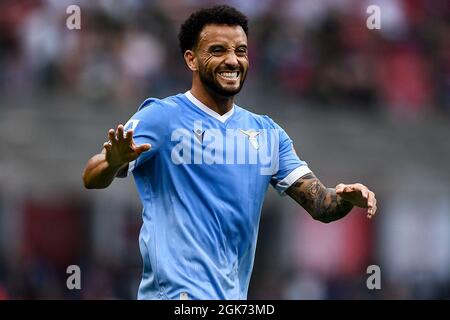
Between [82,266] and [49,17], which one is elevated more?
[49,17]

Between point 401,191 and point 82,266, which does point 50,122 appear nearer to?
point 82,266

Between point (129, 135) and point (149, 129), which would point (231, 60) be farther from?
point (129, 135)

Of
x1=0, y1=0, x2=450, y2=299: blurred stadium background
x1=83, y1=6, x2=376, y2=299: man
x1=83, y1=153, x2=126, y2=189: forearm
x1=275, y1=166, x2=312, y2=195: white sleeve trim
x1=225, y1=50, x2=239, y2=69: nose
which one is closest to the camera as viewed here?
x1=83, y1=153, x2=126, y2=189: forearm

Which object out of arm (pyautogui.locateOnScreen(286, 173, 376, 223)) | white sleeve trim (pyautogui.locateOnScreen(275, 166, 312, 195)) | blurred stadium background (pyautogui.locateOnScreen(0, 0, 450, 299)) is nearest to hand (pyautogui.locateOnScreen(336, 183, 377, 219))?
arm (pyautogui.locateOnScreen(286, 173, 376, 223))

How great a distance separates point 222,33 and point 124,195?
12.2m

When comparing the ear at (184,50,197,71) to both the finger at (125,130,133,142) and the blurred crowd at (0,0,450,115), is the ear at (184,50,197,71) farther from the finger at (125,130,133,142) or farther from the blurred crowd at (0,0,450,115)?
the blurred crowd at (0,0,450,115)

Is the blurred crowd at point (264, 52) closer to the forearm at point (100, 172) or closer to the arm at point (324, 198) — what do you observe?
the arm at point (324, 198)

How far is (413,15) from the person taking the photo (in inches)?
922

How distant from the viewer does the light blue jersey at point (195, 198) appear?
8242 millimetres

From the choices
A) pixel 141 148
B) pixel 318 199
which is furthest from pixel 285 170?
pixel 141 148

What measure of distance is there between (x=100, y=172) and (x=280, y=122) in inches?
482

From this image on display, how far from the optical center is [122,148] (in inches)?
312

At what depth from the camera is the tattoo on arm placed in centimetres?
853
